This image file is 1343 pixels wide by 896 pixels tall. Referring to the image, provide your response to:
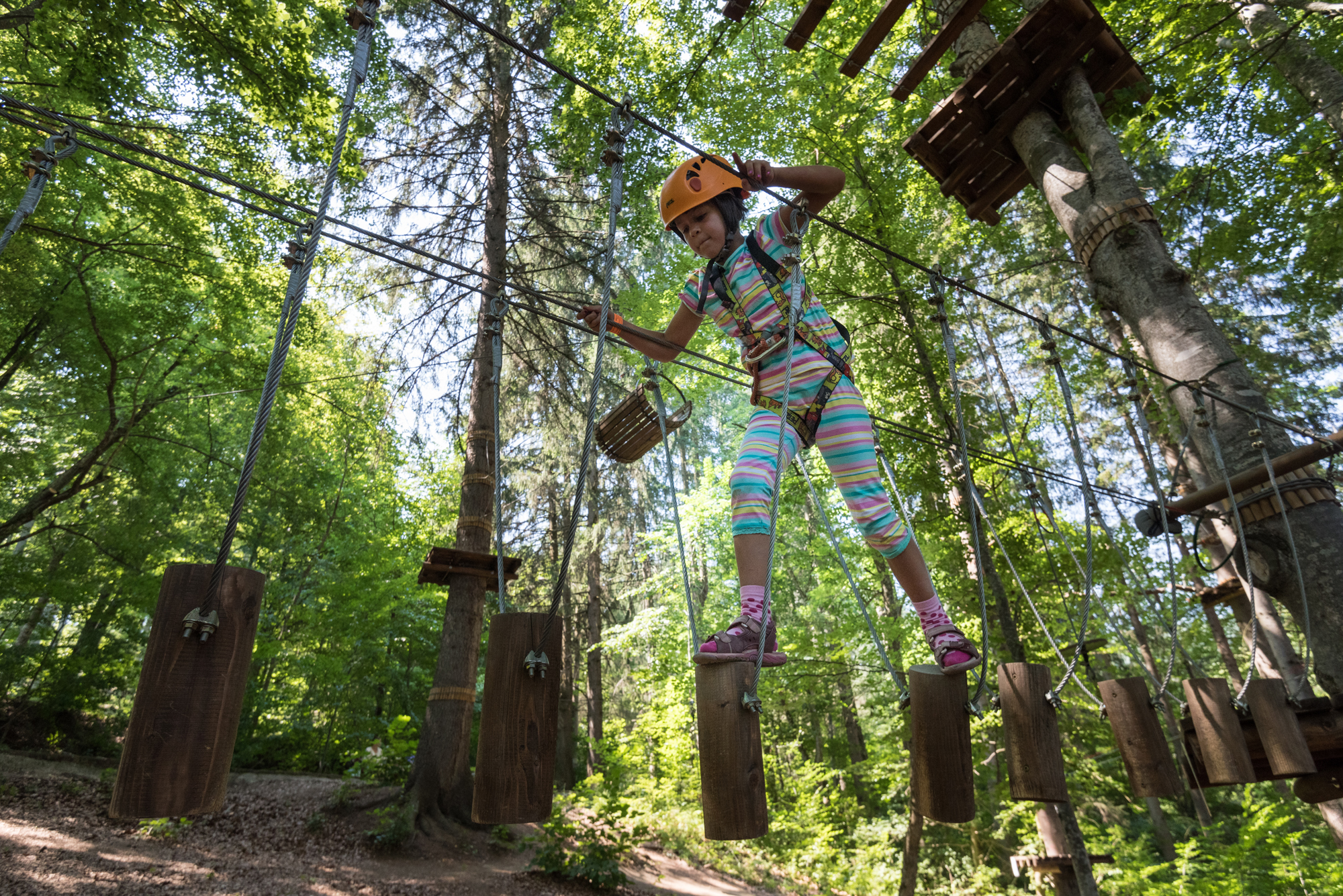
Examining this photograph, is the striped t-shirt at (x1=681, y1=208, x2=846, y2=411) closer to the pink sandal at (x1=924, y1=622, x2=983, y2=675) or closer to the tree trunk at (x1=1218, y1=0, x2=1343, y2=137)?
the pink sandal at (x1=924, y1=622, x2=983, y2=675)

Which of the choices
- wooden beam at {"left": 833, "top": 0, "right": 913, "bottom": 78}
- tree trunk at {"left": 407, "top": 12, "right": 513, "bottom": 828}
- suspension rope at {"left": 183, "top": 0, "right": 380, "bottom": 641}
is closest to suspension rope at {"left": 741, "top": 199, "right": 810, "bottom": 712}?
suspension rope at {"left": 183, "top": 0, "right": 380, "bottom": 641}

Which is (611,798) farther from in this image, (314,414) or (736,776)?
(314,414)

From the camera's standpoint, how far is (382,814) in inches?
269

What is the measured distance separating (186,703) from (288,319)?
85cm

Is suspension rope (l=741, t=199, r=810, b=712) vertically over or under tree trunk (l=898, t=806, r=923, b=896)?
over

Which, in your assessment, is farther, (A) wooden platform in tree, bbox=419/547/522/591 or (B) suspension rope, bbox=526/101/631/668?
(A) wooden platform in tree, bbox=419/547/522/591

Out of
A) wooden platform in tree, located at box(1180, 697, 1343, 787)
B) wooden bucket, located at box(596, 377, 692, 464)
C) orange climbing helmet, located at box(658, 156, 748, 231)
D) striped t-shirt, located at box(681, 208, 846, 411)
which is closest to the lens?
striped t-shirt, located at box(681, 208, 846, 411)

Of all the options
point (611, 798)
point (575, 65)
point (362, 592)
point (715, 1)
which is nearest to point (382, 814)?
point (611, 798)

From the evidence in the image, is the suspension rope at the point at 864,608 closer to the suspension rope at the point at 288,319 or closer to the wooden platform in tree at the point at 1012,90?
the suspension rope at the point at 288,319

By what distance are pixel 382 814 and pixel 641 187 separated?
7.36m

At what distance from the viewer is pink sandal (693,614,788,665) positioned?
5.81 feet

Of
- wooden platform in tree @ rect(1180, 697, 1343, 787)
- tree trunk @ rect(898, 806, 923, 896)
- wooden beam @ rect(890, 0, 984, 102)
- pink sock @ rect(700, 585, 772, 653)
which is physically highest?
wooden beam @ rect(890, 0, 984, 102)

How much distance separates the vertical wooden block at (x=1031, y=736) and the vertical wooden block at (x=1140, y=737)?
0.61 metres

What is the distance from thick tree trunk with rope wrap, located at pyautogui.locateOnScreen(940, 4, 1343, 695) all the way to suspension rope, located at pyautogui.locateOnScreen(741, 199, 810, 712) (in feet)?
6.80
